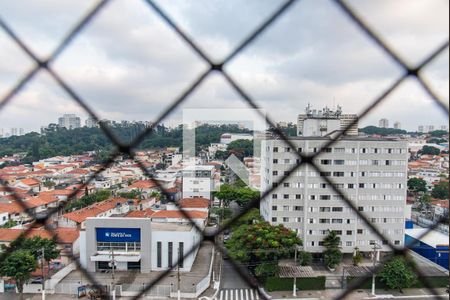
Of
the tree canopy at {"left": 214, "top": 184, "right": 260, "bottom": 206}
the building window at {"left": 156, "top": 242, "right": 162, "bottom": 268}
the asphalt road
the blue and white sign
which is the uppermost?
the tree canopy at {"left": 214, "top": 184, "right": 260, "bottom": 206}

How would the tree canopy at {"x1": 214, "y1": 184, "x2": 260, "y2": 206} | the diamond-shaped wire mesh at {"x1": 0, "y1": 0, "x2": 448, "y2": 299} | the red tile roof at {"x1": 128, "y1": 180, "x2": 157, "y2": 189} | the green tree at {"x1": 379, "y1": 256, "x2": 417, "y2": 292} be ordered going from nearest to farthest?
the diamond-shaped wire mesh at {"x1": 0, "y1": 0, "x2": 448, "y2": 299}, the green tree at {"x1": 379, "y1": 256, "x2": 417, "y2": 292}, the tree canopy at {"x1": 214, "y1": 184, "x2": 260, "y2": 206}, the red tile roof at {"x1": 128, "y1": 180, "x2": 157, "y2": 189}

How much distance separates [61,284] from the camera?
4.61 m

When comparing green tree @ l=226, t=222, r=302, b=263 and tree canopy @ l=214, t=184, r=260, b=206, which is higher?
tree canopy @ l=214, t=184, r=260, b=206

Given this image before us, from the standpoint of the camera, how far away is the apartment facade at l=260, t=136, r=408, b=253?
17.0 feet

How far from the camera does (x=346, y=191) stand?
4.90 metres

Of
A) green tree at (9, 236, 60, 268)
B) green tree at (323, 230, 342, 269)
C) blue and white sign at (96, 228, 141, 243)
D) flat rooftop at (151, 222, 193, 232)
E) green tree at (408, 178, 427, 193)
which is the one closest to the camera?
green tree at (9, 236, 60, 268)

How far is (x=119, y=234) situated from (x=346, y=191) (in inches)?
129

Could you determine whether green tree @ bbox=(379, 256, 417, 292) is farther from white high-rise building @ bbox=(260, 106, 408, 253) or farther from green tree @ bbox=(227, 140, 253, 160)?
green tree @ bbox=(227, 140, 253, 160)

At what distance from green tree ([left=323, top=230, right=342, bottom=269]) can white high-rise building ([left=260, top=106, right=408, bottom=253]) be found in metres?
0.12

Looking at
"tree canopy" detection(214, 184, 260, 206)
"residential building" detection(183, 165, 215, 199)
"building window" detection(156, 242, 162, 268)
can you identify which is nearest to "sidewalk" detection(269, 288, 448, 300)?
"building window" detection(156, 242, 162, 268)

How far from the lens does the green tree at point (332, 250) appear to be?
18.3ft

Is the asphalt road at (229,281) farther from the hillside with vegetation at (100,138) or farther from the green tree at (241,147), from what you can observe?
the hillside with vegetation at (100,138)

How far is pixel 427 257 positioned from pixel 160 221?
4.01m

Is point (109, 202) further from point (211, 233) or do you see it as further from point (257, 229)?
point (211, 233)
